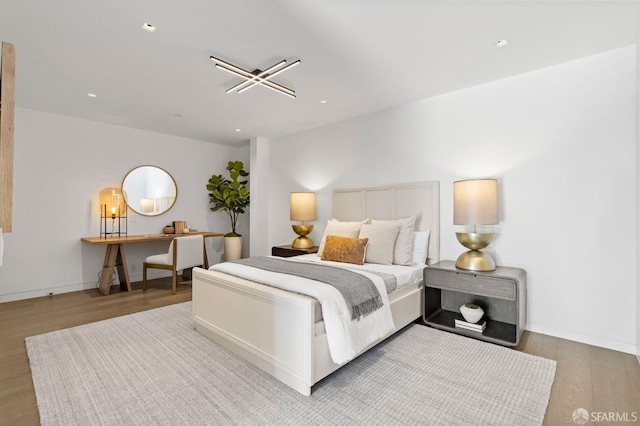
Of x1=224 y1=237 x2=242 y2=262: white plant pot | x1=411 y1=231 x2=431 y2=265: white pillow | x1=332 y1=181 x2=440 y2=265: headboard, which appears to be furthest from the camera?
x1=224 y1=237 x2=242 y2=262: white plant pot

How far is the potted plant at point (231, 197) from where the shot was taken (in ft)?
18.7

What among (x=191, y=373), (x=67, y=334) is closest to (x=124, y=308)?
(x=67, y=334)

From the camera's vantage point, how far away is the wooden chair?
4.30 metres

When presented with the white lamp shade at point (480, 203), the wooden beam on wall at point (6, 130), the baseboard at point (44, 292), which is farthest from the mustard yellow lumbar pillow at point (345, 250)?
the baseboard at point (44, 292)

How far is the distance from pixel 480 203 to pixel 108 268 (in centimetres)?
480

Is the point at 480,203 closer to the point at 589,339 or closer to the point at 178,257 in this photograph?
the point at 589,339

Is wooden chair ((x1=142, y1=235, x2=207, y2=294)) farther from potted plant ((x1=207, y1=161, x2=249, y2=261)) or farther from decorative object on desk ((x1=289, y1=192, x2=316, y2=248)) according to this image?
decorative object on desk ((x1=289, y1=192, x2=316, y2=248))

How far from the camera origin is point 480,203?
2768mm

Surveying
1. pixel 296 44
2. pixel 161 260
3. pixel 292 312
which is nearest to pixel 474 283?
pixel 292 312

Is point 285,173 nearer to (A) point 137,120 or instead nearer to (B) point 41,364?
(A) point 137,120

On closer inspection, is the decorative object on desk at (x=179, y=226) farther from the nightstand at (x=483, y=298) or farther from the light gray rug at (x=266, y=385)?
the nightstand at (x=483, y=298)

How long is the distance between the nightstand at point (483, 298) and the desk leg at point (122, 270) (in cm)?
408

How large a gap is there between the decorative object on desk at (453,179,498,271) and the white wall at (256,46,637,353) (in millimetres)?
345

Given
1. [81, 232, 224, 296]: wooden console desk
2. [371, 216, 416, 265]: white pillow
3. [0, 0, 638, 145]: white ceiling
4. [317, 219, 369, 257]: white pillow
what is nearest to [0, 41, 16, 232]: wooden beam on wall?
[0, 0, 638, 145]: white ceiling
